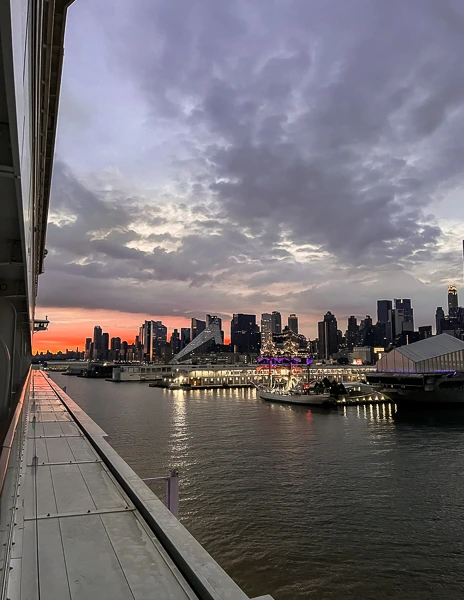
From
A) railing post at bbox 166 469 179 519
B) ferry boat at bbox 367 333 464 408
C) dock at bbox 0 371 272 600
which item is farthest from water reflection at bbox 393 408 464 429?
dock at bbox 0 371 272 600

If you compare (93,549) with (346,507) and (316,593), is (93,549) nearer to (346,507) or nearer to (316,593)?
(316,593)

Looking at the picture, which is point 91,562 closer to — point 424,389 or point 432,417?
point 432,417

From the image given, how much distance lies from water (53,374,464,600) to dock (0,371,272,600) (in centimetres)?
669

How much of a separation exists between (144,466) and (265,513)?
8.19 meters

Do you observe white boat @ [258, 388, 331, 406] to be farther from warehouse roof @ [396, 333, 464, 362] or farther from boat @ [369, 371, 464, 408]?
warehouse roof @ [396, 333, 464, 362]

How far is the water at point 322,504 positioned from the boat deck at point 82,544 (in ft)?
22.0

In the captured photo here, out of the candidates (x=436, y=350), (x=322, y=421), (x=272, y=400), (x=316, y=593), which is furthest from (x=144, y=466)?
(x=436, y=350)

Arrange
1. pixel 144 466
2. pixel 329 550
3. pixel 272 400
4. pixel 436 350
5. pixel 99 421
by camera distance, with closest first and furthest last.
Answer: pixel 329 550 < pixel 144 466 < pixel 99 421 < pixel 272 400 < pixel 436 350

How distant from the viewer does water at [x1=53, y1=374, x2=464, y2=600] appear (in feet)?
32.3

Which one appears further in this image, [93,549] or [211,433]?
[211,433]

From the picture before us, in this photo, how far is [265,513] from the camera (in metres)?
13.4

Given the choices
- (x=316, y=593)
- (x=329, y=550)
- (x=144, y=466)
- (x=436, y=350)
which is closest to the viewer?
(x=316, y=593)

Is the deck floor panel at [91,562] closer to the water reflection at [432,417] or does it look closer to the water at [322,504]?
the water at [322,504]

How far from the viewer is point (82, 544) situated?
3307 mm
